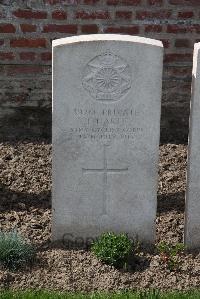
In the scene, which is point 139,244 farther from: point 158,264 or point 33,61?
point 33,61

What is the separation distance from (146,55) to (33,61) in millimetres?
2132

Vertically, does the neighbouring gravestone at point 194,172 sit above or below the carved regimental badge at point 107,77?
below

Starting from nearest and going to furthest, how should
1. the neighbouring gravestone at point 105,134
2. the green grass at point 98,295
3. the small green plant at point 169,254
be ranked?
the green grass at point 98,295 < the neighbouring gravestone at point 105,134 < the small green plant at point 169,254

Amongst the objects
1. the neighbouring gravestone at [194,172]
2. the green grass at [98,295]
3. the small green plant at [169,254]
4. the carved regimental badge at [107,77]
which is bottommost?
the green grass at [98,295]

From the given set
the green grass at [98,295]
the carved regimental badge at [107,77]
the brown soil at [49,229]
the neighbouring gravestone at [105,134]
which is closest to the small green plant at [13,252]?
the brown soil at [49,229]

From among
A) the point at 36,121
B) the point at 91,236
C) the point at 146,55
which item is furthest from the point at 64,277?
the point at 36,121

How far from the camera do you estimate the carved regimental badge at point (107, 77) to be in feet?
14.5

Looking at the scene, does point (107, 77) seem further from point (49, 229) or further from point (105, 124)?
point (49, 229)

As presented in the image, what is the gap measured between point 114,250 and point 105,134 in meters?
0.73

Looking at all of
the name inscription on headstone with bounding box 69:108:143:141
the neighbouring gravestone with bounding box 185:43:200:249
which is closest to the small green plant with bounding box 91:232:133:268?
the neighbouring gravestone with bounding box 185:43:200:249

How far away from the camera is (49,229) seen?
16.4 ft

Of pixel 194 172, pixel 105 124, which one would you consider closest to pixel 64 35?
pixel 105 124

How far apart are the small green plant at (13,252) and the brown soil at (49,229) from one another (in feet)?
0.20

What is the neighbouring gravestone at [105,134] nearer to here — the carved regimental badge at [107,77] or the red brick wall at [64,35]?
the carved regimental badge at [107,77]
